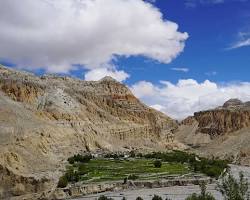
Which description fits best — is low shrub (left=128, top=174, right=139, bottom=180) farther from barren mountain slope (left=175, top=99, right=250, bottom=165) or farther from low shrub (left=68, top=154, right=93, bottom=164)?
barren mountain slope (left=175, top=99, right=250, bottom=165)

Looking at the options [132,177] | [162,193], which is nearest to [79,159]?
[132,177]

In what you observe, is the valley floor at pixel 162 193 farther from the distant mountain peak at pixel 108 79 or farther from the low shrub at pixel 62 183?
the distant mountain peak at pixel 108 79

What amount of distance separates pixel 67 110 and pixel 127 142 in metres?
16.2

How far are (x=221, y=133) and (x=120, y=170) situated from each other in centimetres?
10689

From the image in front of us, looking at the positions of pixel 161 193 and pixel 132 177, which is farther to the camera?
pixel 132 177

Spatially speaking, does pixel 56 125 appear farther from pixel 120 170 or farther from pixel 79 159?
pixel 120 170

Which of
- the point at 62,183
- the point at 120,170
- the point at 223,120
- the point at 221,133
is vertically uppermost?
the point at 223,120

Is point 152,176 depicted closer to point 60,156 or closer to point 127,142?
point 60,156

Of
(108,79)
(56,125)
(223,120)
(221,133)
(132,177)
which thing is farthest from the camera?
(223,120)

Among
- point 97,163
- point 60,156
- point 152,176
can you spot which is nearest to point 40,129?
point 60,156

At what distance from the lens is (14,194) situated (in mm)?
58781

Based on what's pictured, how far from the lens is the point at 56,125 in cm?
9569

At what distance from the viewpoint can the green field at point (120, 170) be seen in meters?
67.4

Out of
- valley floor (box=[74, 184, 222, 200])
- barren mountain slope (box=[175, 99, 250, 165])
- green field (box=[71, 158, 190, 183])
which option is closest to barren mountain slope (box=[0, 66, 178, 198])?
green field (box=[71, 158, 190, 183])
